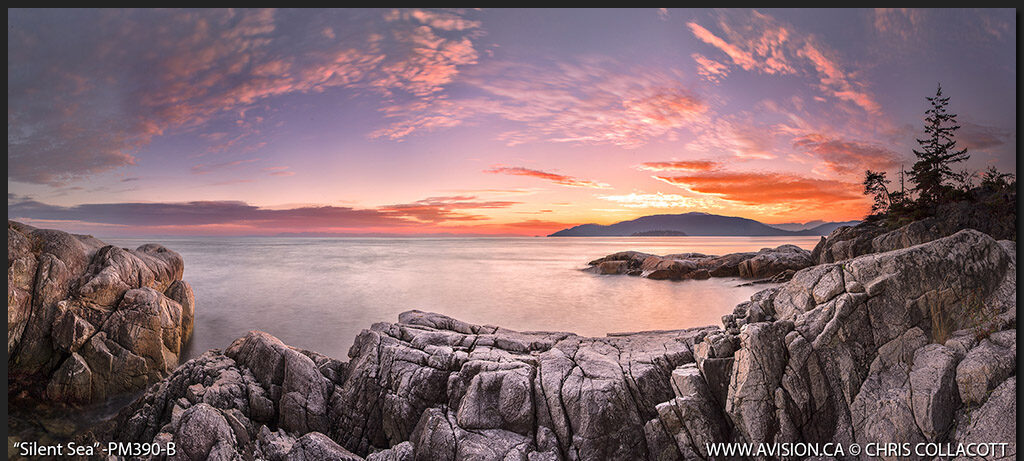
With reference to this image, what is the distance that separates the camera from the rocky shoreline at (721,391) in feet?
18.8

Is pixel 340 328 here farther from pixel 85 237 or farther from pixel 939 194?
pixel 939 194

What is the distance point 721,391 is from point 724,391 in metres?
0.04

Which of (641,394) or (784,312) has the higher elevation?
(784,312)

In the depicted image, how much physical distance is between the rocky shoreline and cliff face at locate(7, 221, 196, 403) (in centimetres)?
398

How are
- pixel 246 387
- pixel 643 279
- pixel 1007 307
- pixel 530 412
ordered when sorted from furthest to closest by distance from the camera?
1. pixel 643 279
2. pixel 246 387
3. pixel 530 412
4. pixel 1007 307

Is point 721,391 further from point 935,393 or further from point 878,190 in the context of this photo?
point 878,190

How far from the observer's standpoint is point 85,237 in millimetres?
12109

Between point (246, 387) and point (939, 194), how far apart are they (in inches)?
669

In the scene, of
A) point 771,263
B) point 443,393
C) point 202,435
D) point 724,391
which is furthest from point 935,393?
point 771,263

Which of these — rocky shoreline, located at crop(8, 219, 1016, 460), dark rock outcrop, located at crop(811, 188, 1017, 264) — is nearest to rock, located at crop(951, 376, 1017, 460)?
rocky shoreline, located at crop(8, 219, 1016, 460)

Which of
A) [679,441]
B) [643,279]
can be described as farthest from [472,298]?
[679,441]

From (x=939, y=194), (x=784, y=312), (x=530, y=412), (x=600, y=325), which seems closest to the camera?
(x=530, y=412)

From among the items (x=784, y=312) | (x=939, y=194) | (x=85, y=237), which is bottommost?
(x=784, y=312)

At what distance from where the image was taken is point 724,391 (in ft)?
21.6
